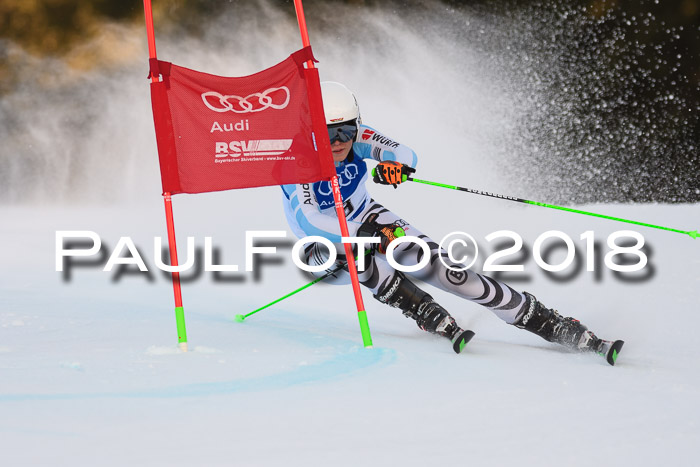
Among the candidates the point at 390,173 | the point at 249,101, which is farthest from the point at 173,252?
the point at 390,173

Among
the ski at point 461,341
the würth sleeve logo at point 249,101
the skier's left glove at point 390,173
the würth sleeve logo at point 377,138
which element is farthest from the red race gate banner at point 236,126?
the ski at point 461,341

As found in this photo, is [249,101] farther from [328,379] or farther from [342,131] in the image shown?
[328,379]

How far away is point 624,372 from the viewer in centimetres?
292

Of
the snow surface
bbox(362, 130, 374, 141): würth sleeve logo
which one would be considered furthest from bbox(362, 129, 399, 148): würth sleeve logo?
the snow surface

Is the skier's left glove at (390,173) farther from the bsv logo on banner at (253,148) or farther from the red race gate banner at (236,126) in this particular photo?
the bsv logo on banner at (253,148)

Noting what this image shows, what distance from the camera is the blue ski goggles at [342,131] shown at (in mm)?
3529

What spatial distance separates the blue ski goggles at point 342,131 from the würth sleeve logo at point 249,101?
411 millimetres

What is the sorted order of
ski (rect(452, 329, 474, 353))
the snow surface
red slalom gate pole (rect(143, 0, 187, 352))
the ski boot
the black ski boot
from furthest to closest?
the black ski boot, the ski boot, ski (rect(452, 329, 474, 353)), red slalom gate pole (rect(143, 0, 187, 352)), the snow surface

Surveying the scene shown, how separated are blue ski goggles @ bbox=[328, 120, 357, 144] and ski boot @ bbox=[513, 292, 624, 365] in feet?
3.57

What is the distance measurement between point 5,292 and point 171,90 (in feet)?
5.95

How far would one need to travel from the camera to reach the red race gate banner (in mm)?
3057

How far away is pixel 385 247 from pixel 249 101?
0.91 m

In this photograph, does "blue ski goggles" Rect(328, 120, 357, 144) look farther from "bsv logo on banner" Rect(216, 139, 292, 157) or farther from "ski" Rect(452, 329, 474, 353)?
"ski" Rect(452, 329, 474, 353)

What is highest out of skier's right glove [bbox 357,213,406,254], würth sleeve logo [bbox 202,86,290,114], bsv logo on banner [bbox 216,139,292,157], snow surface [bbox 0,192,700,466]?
würth sleeve logo [bbox 202,86,290,114]
